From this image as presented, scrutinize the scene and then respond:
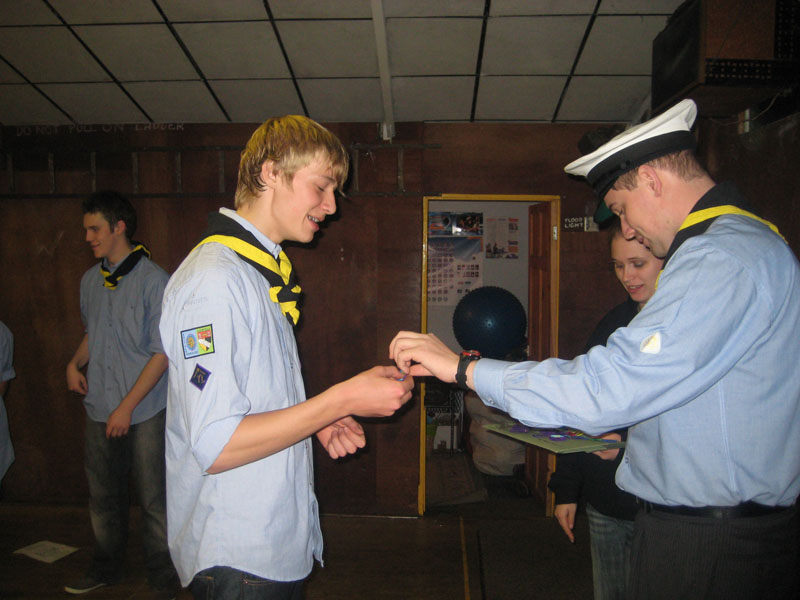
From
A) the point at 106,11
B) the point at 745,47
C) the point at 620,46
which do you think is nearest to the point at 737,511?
the point at 745,47

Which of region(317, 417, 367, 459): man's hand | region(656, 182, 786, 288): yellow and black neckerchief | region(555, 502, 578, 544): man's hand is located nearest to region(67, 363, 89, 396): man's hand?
region(317, 417, 367, 459): man's hand

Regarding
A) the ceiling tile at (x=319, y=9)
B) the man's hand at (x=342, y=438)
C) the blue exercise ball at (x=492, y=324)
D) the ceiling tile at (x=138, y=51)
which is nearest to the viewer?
the man's hand at (x=342, y=438)

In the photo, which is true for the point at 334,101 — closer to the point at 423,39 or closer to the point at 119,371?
the point at 423,39

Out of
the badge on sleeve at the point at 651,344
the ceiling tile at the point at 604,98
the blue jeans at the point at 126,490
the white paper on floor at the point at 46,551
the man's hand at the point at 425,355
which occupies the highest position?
the ceiling tile at the point at 604,98

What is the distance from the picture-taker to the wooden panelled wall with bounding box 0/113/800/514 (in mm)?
3777

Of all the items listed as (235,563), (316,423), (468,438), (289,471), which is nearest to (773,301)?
(316,423)

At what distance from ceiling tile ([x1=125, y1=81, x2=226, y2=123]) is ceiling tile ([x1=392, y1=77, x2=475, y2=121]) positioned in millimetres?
1383

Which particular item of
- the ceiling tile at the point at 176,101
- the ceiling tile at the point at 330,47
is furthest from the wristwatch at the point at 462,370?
the ceiling tile at the point at 176,101

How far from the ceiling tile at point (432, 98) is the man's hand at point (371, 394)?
2.69 metres

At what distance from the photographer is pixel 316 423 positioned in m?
1.14

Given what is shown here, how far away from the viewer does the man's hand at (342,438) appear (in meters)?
1.52

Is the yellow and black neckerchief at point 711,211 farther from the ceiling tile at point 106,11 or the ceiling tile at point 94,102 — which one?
the ceiling tile at point 94,102

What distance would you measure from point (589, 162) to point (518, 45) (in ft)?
6.67

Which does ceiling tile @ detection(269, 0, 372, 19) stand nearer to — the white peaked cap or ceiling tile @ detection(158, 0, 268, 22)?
ceiling tile @ detection(158, 0, 268, 22)
